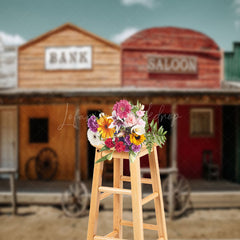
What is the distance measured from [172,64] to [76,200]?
5.82 meters

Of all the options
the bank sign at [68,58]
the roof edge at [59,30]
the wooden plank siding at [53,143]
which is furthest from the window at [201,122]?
the wooden plank siding at [53,143]

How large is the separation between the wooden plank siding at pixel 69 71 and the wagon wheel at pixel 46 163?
2325 mm

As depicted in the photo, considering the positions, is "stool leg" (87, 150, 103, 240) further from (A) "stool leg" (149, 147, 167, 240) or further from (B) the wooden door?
(B) the wooden door

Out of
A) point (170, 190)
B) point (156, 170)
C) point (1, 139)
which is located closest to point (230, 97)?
point (170, 190)

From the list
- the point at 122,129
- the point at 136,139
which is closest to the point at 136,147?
the point at 136,139

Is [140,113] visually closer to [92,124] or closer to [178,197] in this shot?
[92,124]

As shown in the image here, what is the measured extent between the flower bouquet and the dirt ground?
4119 mm

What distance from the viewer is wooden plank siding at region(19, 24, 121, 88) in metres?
9.96

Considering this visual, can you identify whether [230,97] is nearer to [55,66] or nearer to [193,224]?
[193,224]

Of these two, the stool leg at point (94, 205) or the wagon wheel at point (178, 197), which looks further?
the wagon wheel at point (178, 197)

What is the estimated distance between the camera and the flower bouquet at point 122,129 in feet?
7.21

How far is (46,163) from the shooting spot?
31.9 ft

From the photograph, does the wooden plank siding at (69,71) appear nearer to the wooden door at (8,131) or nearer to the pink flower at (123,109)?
the wooden door at (8,131)

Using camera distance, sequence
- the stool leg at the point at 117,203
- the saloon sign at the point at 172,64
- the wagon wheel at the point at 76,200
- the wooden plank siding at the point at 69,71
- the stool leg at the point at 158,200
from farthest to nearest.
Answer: the saloon sign at the point at 172,64, the wooden plank siding at the point at 69,71, the wagon wheel at the point at 76,200, the stool leg at the point at 117,203, the stool leg at the point at 158,200
